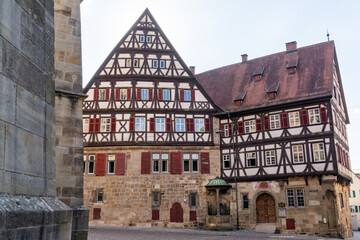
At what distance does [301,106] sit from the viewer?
81.1 feet

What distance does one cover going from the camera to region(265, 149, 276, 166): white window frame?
2509cm

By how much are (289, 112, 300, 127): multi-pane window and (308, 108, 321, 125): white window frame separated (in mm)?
784

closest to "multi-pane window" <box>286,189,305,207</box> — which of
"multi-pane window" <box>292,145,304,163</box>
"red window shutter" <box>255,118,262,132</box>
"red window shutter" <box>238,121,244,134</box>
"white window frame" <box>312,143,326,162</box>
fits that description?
"multi-pane window" <box>292,145,304,163</box>

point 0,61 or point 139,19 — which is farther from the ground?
point 139,19

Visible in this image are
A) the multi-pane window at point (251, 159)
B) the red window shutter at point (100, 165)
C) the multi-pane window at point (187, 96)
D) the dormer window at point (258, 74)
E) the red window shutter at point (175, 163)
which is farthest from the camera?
the dormer window at point (258, 74)

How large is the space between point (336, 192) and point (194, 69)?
17.3 m

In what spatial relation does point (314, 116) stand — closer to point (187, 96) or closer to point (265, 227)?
point (265, 227)

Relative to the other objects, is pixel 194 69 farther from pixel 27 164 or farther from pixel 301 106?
pixel 27 164

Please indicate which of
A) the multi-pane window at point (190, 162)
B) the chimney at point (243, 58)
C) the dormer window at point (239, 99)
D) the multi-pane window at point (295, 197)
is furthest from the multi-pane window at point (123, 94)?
the multi-pane window at point (295, 197)

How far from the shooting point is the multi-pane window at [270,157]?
82.4ft

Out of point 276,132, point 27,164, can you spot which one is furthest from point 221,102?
point 27,164

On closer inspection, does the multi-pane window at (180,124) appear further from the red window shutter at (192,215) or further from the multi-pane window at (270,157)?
the multi-pane window at (270,157)

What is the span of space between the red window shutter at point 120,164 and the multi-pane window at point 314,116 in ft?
41.4

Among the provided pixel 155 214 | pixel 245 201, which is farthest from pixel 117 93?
pixel 245 201
